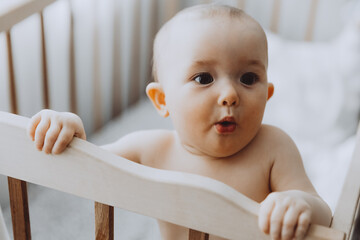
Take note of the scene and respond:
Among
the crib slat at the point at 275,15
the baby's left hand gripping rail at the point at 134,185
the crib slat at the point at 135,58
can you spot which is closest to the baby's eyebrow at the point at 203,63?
the baby's left hand gripping rail at the point at 134,185

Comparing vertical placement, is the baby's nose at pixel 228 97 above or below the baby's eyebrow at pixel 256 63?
below

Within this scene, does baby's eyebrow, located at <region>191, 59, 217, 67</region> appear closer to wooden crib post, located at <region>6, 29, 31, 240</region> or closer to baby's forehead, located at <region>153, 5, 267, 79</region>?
baby's forehead, located at <region>153, 5, 267, 79</region>

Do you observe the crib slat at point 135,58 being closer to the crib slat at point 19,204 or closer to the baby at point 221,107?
the baby at point 221,107

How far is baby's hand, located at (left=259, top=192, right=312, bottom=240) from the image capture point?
0.57 m

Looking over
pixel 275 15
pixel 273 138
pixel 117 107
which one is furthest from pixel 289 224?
pixel 275 15

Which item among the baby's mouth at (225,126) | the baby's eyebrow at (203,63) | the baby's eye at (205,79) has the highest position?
the baby's eyebrow at (203,63)

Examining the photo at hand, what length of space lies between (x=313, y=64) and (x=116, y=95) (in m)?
0.63

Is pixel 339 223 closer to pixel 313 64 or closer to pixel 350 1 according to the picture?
pixel 313 64

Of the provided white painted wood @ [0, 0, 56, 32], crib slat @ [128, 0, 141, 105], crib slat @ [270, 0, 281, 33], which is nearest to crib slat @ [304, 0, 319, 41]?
crib slat @ [270, 0, 281, 33]

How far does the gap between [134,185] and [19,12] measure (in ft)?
1.88

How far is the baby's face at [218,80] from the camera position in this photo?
78 centimetres

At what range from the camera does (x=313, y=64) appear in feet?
5.56

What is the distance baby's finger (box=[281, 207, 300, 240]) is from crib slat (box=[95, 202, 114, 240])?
21cm

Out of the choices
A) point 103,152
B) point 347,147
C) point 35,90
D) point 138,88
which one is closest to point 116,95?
point 138,88
